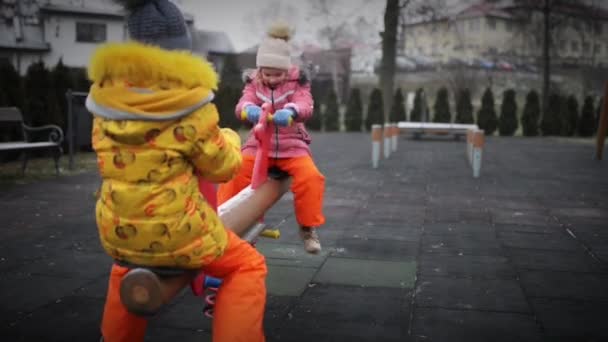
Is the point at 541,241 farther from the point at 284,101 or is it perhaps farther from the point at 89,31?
the point at 89,31

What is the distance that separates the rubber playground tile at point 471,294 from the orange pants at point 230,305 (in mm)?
1402

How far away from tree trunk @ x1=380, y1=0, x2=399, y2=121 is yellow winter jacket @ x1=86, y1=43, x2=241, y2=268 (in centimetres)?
2267

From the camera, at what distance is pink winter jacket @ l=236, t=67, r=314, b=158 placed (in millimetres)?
3898

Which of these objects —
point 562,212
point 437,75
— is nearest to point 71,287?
point 562,212

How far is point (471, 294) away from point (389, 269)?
679 mm

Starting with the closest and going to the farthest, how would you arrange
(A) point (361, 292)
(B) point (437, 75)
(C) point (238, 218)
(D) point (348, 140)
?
(C) point (238, 218), (A) point (361, 292), (D) point (348, 140), (B) point (437, 75)

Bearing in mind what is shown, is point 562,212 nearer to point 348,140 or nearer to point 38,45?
point 348,140

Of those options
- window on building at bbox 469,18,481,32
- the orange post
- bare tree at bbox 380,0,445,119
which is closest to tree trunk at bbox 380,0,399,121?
bare tree at bbox 380,0,445,119

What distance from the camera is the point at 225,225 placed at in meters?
2.58

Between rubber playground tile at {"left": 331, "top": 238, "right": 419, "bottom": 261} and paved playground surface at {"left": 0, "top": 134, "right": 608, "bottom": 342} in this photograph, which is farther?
rubber playground tile at {"left": 331, "top": 238, "right": 419, "bottom": 261}

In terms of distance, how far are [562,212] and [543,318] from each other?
347 cm

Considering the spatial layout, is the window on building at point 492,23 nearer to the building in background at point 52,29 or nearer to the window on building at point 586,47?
the window on building at point 586,47

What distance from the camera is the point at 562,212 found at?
20.7ft

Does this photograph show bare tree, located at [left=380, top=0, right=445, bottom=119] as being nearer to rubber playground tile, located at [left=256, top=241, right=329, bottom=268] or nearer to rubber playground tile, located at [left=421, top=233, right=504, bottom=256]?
rubber playground tile, located at [left=421, top=233, right=504, bottom=256]
